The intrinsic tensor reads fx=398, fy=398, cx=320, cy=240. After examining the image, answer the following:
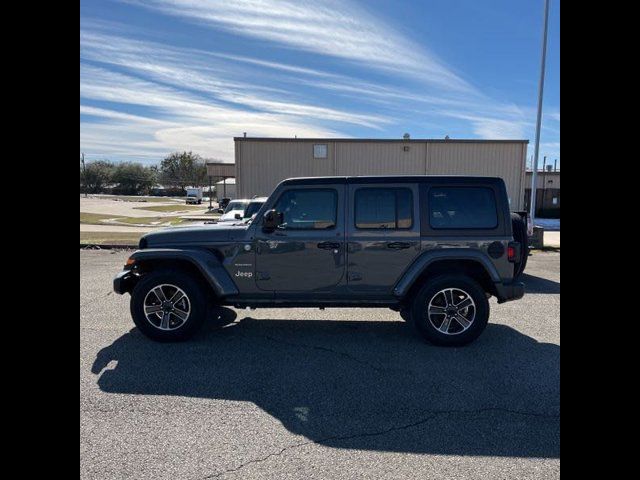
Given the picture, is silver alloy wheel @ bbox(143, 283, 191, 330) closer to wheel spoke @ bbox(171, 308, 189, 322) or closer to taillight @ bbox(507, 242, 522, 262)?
wheel spoke @ bbox(171, 308, 189, 322)

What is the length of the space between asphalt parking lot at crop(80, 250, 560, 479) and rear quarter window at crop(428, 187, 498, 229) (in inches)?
57.1

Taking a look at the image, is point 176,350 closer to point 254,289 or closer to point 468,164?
point 254,289

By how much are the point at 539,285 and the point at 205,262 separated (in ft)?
22.5

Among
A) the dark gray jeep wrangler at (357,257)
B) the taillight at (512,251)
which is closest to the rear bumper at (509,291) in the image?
the dark gray jeep wrangler at (357,257)

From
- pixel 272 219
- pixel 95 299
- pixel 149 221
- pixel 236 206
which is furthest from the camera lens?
pixel 149 221

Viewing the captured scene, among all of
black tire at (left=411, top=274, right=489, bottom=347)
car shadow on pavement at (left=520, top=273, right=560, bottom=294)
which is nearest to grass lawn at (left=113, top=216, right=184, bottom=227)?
car shadow on pavement at (left=520, top=273, right=560, bottom=294)

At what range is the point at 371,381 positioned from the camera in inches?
148

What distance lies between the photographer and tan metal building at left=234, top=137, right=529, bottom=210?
19.5m

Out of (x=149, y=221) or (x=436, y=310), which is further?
(x=149, y=221)

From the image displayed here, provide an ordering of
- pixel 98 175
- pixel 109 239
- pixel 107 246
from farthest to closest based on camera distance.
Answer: pixel 98 175, pixel 109 239, pixel 107 246

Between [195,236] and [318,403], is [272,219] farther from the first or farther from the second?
[318,403]

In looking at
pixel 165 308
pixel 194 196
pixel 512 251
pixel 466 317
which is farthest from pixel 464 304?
pixel 194 196

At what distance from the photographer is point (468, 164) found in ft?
65.0
